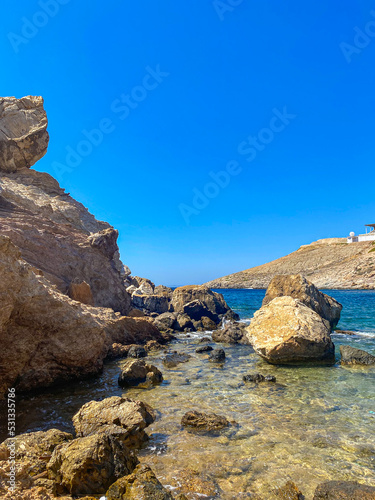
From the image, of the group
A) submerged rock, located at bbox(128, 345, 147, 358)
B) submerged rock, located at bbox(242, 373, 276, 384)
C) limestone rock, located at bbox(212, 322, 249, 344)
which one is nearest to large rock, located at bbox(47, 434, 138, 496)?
submerged rock, located at bbox(242, 373, 276, 384)

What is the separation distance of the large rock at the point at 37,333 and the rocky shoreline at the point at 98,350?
1.4 inches

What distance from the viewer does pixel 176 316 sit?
3172 centimetres

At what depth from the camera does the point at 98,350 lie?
40.9 feet

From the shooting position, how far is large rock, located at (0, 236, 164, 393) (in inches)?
380

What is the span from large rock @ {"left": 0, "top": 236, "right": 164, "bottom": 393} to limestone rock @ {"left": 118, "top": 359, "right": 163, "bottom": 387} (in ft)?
4.67

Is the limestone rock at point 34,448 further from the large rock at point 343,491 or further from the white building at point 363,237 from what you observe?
the white building at point 363,237

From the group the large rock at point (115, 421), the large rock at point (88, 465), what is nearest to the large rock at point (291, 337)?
the large rock at point (115, 421)

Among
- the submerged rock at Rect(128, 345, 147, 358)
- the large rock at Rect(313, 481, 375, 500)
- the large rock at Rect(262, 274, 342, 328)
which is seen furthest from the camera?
the large rock at Rect(262, 274, 342, 328)

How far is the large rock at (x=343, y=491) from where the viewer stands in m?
4.90

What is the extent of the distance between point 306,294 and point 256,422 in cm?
1792

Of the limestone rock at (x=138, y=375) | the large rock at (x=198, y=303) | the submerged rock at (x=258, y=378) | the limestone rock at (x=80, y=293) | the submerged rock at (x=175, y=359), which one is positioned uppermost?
the limestone rock at (x=80, y=293)

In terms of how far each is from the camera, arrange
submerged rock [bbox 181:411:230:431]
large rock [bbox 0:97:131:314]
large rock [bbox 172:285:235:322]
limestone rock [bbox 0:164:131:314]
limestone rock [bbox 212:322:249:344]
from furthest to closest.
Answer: large rock [bbox 172:285:235:322]
large rock [bbox 0:97:131:314]
limestone rock [bbox 212:322:249:344]
limestone rock [bbox 0:164:131:314]
submerged rock [bbox 181:411:230:431]

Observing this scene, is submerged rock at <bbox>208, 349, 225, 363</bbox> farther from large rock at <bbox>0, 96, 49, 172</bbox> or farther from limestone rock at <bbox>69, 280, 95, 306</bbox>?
large rock at <bbox>0, 96, 49, 172</bbox>

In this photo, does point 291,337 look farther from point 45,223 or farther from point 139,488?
point 45,223
